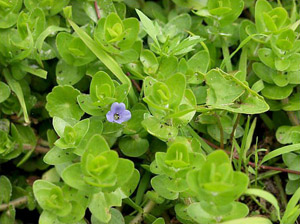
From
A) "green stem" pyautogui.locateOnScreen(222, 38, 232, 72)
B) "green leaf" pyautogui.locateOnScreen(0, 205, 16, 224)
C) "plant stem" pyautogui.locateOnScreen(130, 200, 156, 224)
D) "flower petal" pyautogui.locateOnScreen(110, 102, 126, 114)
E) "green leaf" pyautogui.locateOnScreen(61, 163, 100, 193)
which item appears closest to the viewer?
"green leaf" pyautogui.locateOnScreen(61, 163, 100, 193)

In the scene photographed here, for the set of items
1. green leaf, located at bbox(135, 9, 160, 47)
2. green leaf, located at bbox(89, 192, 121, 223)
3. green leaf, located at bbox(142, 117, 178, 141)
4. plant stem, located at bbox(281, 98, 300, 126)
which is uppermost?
green leaf, located at bbox(135, 9, 160, 47)

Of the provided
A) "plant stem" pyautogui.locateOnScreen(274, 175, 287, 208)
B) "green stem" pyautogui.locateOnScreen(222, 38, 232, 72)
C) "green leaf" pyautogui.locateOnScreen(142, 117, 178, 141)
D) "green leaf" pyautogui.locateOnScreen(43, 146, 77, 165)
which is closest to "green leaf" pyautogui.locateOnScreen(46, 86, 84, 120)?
"green leaf" pyautogui.locateOnScreen(43, 146, 77, 165)

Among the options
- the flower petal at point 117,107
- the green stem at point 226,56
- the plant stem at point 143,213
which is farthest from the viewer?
the green stem at point 226,56

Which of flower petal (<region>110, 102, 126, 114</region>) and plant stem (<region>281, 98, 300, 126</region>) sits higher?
flower petal (<region>110, 102, 126, 114</region>)

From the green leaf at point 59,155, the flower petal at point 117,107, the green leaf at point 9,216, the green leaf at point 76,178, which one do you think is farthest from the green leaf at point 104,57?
the green leaf at point 9,216

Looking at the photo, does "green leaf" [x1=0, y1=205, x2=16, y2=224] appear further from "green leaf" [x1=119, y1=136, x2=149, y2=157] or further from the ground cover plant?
"green leaf" [x1=119, y1=136, x2=149, y2=157]

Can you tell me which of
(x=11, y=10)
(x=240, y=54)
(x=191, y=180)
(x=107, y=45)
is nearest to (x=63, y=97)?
(x=107, y=45)

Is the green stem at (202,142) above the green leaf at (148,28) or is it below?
→ below

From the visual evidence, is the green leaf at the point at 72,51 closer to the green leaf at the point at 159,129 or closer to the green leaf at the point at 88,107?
the green leaf at the point at 88,107
